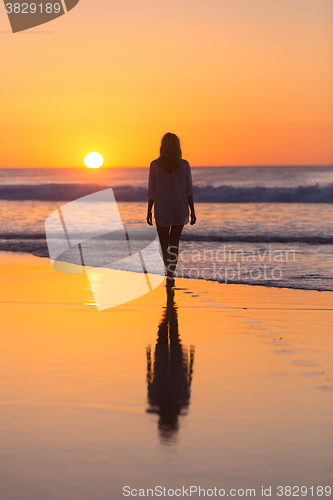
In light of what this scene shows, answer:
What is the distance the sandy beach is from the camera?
2.04m

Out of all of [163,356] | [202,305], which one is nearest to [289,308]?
[202,305]

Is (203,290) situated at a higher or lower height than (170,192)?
lower

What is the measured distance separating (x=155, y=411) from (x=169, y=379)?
20.4 inches

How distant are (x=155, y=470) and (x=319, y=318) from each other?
3041mm

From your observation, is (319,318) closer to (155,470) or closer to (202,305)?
(202,305)

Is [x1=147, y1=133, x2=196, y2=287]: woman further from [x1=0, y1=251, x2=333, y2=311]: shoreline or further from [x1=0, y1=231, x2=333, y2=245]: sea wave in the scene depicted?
[x1=0, y1=231, x2=333, y2=245]: sea wave

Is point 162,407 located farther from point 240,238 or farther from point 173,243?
point 240,238

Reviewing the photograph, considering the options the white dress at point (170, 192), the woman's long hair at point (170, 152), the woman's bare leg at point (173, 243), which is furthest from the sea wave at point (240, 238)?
the woman's long hair at point (170, 152)

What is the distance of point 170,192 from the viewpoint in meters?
6.29

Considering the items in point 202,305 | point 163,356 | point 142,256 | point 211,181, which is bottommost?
point 211,181

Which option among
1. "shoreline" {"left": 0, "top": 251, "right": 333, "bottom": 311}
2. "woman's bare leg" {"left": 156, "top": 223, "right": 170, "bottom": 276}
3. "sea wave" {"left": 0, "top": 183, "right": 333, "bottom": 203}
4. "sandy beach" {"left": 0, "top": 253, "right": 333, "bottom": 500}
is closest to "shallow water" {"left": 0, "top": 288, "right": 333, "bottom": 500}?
"sandy beach" {"left": 0, "top": 253, "right": 333, "bottom": 500}

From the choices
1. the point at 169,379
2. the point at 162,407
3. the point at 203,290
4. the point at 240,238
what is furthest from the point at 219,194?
the point at 162,407

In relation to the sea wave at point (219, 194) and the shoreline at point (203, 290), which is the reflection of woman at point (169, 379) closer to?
the shoreline at point (203, 290)

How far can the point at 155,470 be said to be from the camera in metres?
2.05
